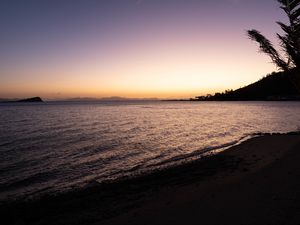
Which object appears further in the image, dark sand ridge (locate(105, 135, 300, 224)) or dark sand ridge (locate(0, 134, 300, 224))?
dark sand ridge (locate(0, 134, 300, 224))

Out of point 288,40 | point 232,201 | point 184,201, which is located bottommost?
point 184,201

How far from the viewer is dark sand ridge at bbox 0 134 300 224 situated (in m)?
6.88

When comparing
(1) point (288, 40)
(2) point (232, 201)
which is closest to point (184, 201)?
(2) point (232, 201)

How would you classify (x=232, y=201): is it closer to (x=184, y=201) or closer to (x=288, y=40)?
(x=184, y=201)

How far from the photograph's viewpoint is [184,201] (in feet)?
28.3

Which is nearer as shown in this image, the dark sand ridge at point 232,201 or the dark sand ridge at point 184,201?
the dark sand ridge at point 232,201

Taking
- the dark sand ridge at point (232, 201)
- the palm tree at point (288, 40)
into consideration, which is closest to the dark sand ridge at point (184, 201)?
the dark sand ridge at point (232, 201)

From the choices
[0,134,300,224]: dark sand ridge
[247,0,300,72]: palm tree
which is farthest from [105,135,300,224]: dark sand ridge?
[247,0,300,72]: palm tree

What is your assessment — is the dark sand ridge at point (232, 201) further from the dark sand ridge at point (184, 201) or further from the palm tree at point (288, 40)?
the palm tree at point (288, 40)

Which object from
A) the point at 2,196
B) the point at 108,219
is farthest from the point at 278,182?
the point at 2,196

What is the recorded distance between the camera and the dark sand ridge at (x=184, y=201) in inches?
271

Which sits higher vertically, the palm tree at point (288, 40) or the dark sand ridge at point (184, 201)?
the palm tree at point (288, 40)

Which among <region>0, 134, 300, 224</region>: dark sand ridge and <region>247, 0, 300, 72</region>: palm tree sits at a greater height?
<region>247, 0, 300, 72</region>: palm tree

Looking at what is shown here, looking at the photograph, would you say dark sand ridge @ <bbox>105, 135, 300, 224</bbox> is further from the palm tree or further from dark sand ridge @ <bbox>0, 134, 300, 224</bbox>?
the palm tree
